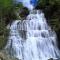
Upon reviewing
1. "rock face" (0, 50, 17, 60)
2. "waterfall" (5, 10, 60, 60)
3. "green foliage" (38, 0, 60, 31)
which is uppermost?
"green foliage" (38, 0, 60, 31)

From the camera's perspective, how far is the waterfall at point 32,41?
35.3 ft

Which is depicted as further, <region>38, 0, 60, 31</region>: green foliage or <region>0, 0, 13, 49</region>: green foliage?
<region>38, 0, 60, 31</region>: green foliage

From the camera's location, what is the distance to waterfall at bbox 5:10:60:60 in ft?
35.3

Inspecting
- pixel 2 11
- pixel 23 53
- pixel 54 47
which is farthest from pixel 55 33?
pixel 2 11

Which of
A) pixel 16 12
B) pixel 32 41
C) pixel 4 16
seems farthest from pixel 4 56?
pixel 16 12

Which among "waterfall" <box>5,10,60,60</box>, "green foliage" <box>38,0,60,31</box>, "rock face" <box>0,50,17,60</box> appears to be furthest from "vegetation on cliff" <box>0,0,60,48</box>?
"rock face" <box>0,50,17,60</box>

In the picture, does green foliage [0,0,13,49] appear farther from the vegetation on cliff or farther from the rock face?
the rock face

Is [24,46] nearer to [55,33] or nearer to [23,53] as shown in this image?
[23,53]

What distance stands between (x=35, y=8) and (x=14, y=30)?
167 centimetres

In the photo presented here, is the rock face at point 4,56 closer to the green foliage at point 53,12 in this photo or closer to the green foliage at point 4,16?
the green foliage at point 4,16

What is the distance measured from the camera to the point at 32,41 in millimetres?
10961

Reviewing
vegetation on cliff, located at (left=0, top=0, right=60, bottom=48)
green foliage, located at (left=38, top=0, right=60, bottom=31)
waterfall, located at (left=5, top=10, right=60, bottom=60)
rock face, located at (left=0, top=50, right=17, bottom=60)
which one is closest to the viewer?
rock face, located at (left=0, top=50, right=17, bottom=60)

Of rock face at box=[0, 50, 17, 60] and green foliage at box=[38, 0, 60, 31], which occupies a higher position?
green foliage at box=[38, 0, 60, 31]

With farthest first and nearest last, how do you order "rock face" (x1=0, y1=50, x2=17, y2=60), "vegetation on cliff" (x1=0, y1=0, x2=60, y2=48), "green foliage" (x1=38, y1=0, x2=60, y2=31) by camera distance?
"green foliage" (x1=38, y1=0, x2=60, y2=31)
"vegetation on cliff" (x1=0, y1=0, x2=60, y2=48)
"rock face" (x1=0, y1=50, x2=17, y2=60)
